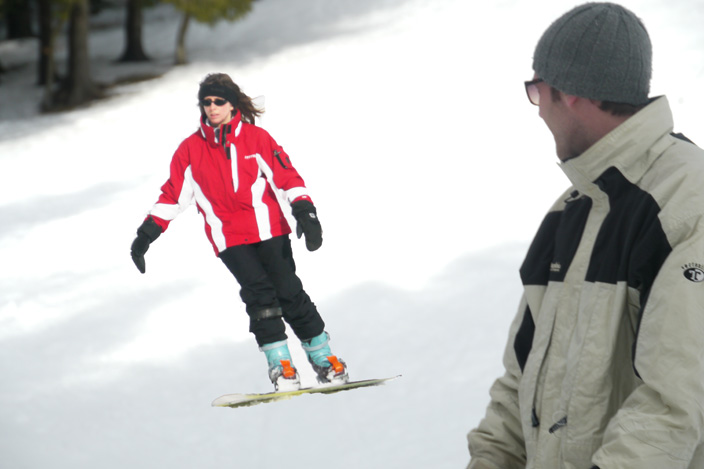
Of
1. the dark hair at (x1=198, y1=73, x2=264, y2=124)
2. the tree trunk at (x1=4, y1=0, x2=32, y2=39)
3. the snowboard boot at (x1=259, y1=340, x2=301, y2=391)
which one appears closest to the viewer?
the dark hair at (x1=198, y1=73, x2=264, y2=124)

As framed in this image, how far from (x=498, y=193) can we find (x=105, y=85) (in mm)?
6453

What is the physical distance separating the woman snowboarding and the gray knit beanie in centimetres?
89

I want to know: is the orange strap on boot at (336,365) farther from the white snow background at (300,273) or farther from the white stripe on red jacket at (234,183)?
the white stripe on red jacket at (234,183)

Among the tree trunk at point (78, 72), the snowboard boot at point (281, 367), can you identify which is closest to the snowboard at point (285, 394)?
the snowboard boot at point (281, 367)

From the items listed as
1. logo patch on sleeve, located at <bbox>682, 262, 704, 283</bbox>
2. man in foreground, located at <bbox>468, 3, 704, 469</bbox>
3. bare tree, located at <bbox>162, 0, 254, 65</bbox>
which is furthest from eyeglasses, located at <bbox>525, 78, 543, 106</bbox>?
bare tree, located at <bbox>162, 0, 254, 65</bbox>

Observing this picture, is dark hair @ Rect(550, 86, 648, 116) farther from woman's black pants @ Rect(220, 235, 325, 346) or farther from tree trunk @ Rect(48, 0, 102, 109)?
tree trunk @ Rect(48, 0, 102, 109)

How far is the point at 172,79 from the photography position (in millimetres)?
7355

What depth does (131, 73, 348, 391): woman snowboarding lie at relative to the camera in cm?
227

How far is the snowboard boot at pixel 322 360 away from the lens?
2539 millimetres

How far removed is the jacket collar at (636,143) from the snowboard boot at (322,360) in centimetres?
117

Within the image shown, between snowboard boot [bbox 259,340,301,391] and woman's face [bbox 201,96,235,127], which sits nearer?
woman's face [bbox 201,96,235,127]

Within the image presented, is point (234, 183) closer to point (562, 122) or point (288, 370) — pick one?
point (288, 370)

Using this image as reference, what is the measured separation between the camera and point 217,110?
225 centimetres

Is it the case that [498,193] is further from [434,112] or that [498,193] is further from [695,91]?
[695,91]
